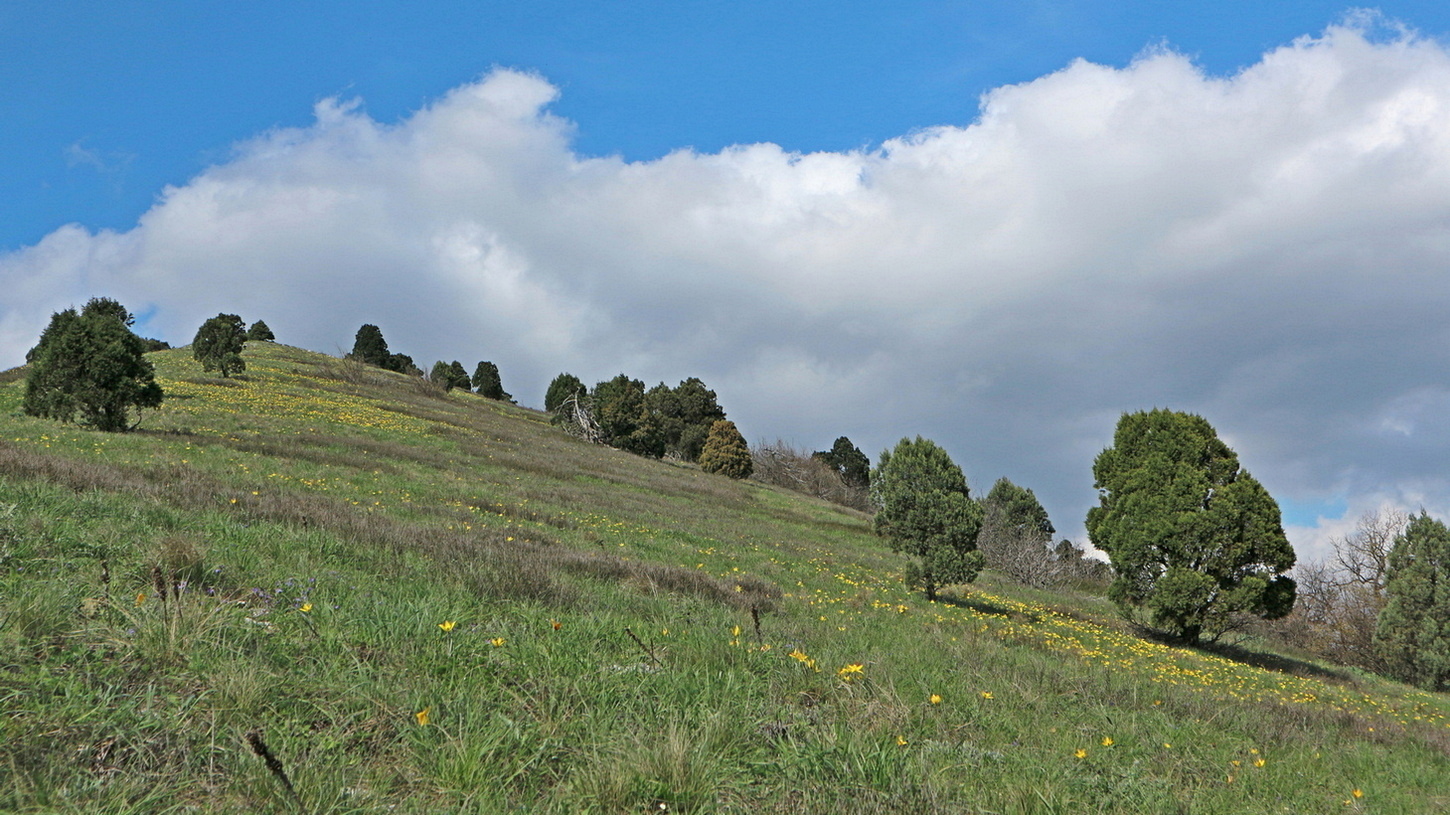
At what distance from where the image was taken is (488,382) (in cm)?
9000

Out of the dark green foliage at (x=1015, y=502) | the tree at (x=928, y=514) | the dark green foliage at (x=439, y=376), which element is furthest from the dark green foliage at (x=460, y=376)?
the tree at (x=928, y=514)

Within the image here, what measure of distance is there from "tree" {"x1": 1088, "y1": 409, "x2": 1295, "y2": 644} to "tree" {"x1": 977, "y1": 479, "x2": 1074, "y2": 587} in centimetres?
814

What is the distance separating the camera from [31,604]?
3777 mm

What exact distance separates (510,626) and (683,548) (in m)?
11.9

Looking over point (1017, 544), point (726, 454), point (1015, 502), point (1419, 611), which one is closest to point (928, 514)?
point (1419, 611)

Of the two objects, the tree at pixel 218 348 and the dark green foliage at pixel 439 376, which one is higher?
the dark green foliage at pixel 439 376

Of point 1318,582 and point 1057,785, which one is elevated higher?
point 1318,582

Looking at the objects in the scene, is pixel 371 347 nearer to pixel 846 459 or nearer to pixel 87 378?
pixel 846 459

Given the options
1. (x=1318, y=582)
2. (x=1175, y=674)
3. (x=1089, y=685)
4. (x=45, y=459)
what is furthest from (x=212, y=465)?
(x=1318, y=582)

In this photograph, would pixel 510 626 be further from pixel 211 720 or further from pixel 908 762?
pixel 908 762

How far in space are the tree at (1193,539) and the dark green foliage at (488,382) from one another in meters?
78.7

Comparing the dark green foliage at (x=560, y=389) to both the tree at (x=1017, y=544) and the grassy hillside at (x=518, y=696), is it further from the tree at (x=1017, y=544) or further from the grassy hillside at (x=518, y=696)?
the grassy hillside at (x=518, y=696)

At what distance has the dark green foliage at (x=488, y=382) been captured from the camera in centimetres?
9000

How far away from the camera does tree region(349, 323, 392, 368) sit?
291 feet
